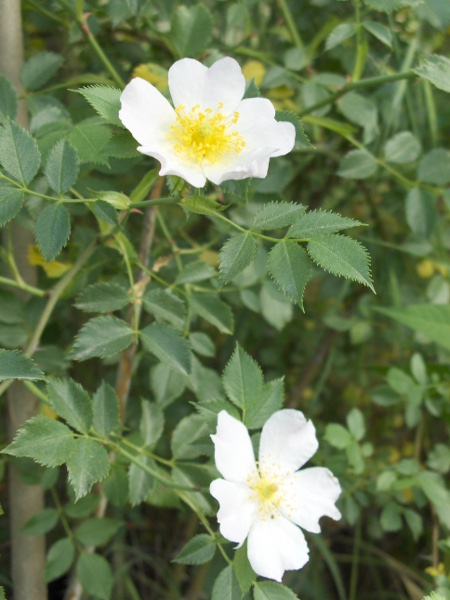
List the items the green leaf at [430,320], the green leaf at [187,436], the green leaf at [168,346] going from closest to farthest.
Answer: the green leaf at [168,346]
the green leaf at [187,436]
the green leaf at [430,320]

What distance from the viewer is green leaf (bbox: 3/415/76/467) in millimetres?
619

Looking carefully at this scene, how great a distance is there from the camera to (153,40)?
3.98 ft

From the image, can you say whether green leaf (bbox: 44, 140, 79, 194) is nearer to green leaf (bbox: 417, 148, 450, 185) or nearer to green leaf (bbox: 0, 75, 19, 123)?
green leaf (bbox: 0, 75, 19, 123)

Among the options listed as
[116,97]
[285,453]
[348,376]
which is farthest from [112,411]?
[348,376]

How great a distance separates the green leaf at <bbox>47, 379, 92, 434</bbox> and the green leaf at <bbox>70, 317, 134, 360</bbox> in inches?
1.6

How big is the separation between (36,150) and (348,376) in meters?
1.17

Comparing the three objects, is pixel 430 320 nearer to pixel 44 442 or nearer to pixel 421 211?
pixel 421 211

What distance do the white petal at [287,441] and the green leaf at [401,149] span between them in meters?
0.57

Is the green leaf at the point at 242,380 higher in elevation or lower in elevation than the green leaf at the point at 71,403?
higher

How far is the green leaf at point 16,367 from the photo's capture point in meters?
0.59

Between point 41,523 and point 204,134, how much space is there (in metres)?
0.60

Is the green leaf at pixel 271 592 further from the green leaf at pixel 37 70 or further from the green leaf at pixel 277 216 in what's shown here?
the green leaf at pixel 37 70

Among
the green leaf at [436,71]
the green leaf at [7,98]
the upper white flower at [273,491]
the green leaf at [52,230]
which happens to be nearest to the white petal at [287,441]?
the upper white flower at [273,491]

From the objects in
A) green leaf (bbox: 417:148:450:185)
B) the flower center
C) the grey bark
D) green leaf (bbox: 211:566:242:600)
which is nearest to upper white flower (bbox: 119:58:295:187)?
the flower center
